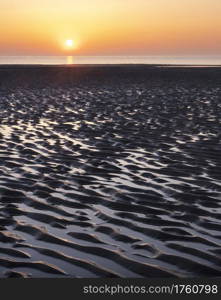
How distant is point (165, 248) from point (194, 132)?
41.1 ft

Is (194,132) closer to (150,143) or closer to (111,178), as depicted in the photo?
(150,143)

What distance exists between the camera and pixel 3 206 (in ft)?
35.6

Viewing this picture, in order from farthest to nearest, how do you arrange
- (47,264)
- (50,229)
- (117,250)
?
(50,229)
(117,250)
(47,264)

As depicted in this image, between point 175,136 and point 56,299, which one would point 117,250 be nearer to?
point 56,299

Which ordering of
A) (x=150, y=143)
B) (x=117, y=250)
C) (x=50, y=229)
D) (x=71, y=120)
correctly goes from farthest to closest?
(x=71, y=120), (x=150, y=143), (x=50, y=229), (x=117, y=250)

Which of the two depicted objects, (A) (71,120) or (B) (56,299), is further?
(A) (71,120)

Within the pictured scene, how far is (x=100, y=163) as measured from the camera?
14898 millimetres

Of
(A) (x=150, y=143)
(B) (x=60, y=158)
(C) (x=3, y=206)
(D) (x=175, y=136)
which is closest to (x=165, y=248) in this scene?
(C) (x=3, y=206)

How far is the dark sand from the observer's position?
806 centimetres

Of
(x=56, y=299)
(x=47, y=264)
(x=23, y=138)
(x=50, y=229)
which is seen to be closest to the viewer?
(x=56, y=299)

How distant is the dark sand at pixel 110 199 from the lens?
806 cm

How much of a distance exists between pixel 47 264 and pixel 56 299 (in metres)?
1.04

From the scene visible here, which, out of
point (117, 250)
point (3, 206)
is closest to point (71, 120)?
point (3, 206)

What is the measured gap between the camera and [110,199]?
11.3 meters
